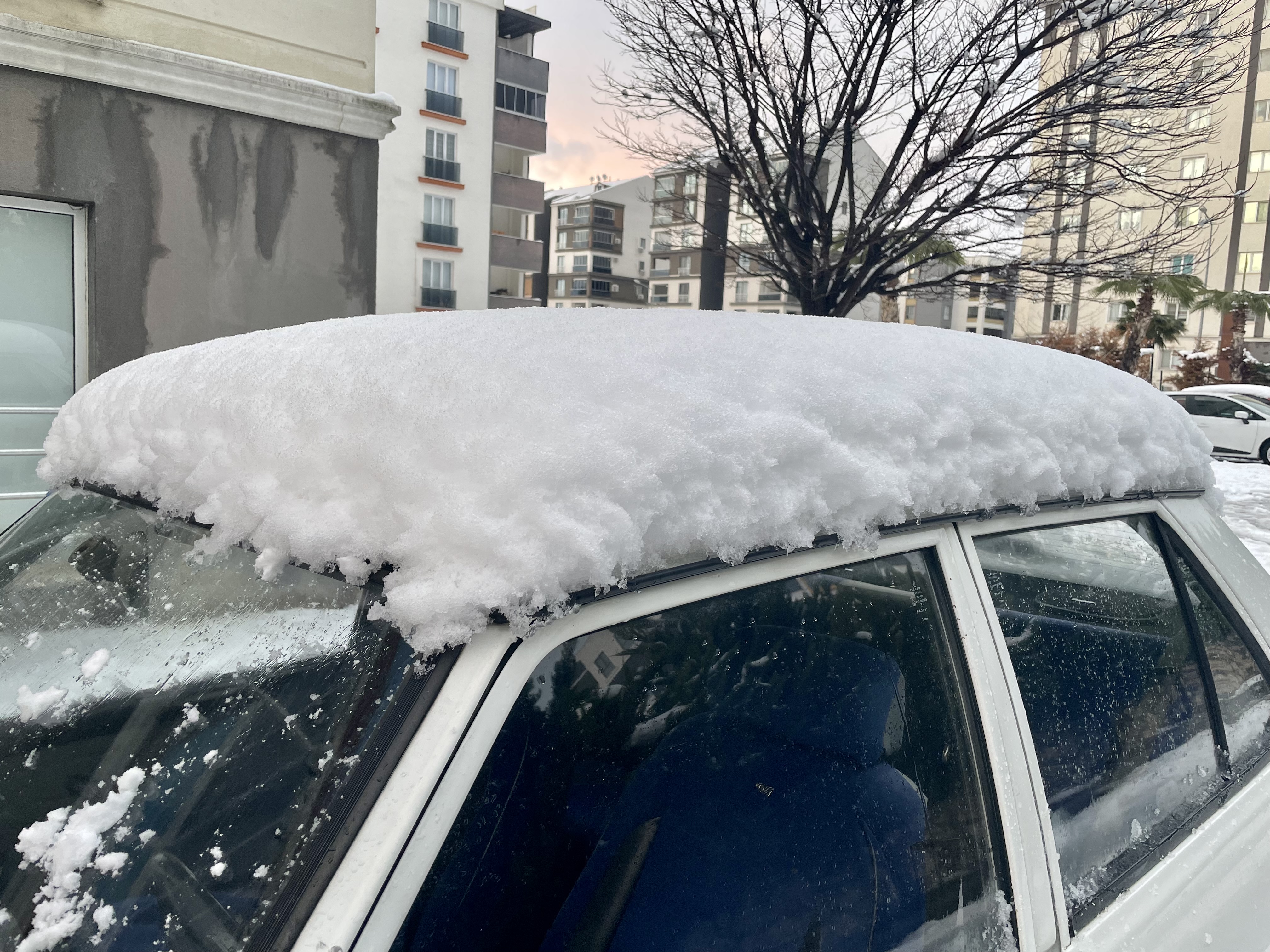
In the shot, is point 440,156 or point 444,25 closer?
point 444,25

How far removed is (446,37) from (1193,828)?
40.7 m

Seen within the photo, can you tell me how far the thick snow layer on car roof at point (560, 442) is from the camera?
2.64 ft

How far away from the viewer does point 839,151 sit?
948 centimetres

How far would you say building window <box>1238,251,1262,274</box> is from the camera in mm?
45031

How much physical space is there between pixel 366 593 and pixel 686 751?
42 cm

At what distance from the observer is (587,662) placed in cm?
89

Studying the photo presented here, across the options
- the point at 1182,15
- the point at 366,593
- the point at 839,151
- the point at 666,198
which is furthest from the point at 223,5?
the point at 366,593

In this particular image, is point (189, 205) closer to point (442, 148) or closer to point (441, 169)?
point (441, 169)

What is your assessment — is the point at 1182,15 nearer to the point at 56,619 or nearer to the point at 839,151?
the point at 839,151

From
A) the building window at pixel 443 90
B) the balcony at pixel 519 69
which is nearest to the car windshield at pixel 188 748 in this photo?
the building window at pixel 443 90

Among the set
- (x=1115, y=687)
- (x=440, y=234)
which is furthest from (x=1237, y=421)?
(x=440, y=234)

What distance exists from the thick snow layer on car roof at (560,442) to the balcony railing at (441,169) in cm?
3804

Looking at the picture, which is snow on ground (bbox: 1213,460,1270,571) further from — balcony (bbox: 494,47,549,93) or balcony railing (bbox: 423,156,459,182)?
balcony (bbox: 494,47,549,93)

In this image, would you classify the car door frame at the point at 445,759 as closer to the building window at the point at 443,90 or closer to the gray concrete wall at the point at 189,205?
the gray concrete wall at the point at 189,205
